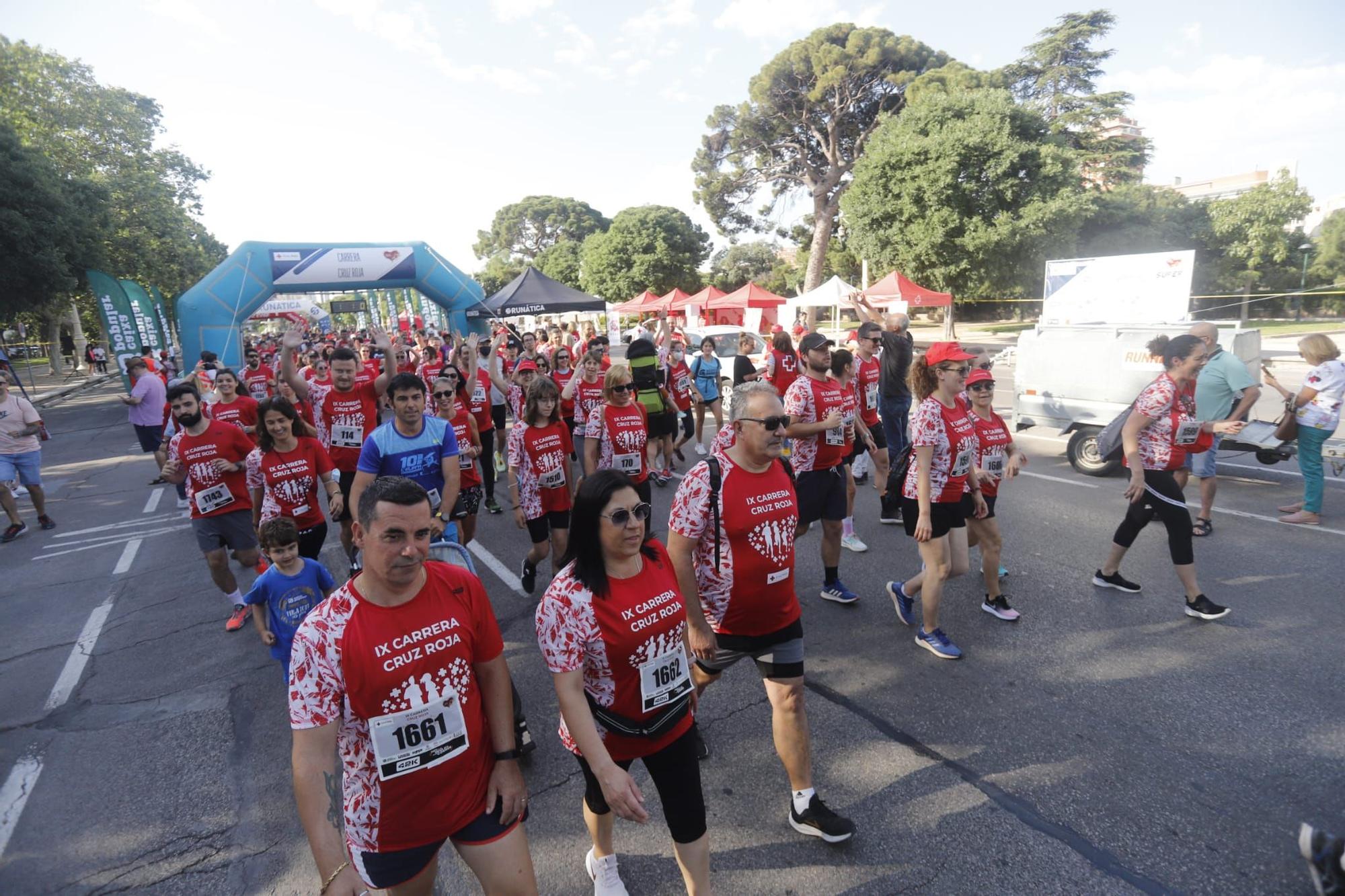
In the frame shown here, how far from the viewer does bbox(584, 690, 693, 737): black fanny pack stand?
2.25 meters

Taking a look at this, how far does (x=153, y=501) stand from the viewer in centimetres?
996

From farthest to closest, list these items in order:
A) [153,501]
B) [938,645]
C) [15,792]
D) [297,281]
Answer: [297,281], [153,501], [938,645], [15,792]

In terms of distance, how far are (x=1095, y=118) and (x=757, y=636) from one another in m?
47.9

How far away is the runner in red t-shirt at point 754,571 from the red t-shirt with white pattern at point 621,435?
2639 mm

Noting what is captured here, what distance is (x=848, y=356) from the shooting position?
5.92 metres

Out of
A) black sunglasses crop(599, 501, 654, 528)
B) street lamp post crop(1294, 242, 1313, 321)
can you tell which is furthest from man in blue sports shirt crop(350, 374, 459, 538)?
street lamp post crop(1294, 242, 1313, 321)

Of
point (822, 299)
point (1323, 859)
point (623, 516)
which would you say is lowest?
point (1323, 859)

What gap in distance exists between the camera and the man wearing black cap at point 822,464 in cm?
499

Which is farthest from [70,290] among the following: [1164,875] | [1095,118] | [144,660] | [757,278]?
[1095,118]

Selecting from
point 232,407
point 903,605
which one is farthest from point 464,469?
point 903,605

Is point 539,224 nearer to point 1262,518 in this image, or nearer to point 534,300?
point 534,300

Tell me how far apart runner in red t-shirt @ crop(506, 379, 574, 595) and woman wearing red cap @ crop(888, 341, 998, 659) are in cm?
249

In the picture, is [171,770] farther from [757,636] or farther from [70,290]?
[70,290]

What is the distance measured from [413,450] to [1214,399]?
7.56 meters
